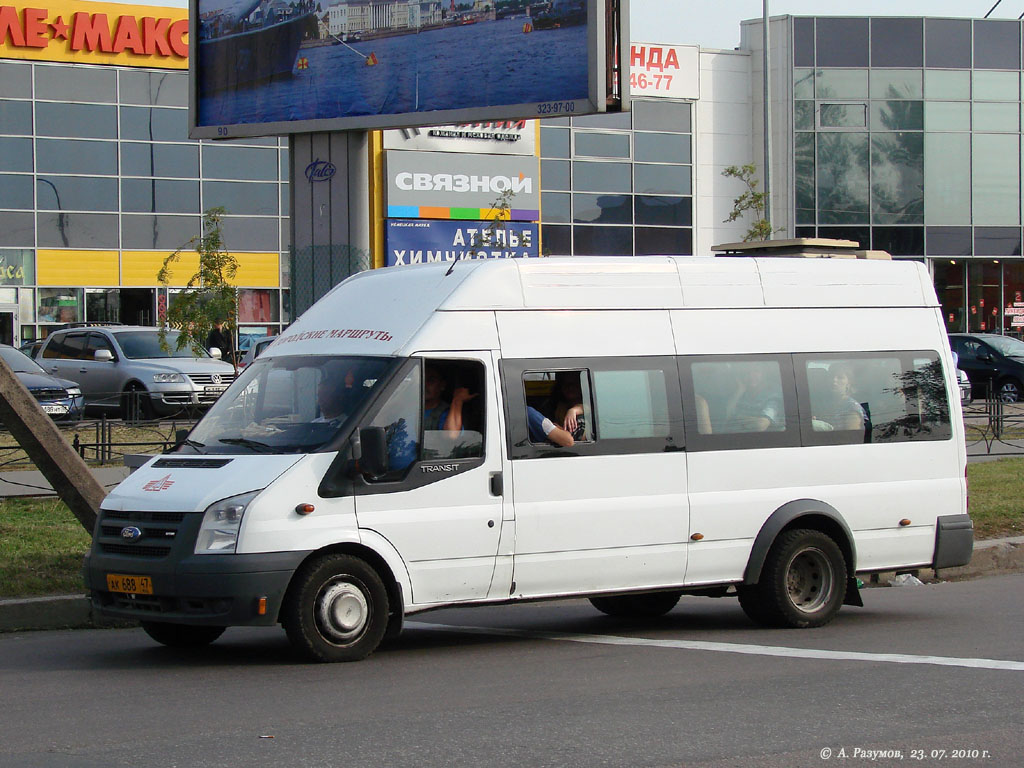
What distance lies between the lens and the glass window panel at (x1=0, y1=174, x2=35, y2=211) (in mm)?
39125

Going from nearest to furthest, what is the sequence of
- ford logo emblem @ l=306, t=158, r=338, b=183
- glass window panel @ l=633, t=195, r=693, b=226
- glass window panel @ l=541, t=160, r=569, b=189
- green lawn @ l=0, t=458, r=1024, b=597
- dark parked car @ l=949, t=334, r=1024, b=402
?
green lawn @ l=0, t=458, r=1024, b=597
ford logo emblem @ l=306, t=158, r=338, b=183
dark parked car @ l=949, t=334, r=1024, b=402
glass window panel @ l=541, t=160, r=569, b=189
glass window panel @ l=633, t=195, r=693, b=226

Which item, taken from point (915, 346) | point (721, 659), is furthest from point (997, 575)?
point (721, 659)

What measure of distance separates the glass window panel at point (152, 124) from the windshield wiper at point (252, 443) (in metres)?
33.1

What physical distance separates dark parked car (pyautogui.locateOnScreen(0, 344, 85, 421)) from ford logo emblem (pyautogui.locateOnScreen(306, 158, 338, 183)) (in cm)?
833

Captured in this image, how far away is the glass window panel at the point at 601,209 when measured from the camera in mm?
45375

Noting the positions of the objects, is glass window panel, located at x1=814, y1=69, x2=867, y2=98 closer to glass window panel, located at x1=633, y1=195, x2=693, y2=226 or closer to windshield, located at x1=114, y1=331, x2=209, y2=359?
glass window panel, located at x1=633, y1=195, x2=693, y2=226

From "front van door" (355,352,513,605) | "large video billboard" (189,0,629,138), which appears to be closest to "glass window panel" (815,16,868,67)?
"large video billboard" (189,0,629,138)

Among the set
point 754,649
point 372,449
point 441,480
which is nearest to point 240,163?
point 441,480

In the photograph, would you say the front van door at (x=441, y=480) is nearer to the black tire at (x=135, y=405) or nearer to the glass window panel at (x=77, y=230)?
the black tire at (x=135, y=405)

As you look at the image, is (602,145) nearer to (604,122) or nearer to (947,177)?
(604,122)

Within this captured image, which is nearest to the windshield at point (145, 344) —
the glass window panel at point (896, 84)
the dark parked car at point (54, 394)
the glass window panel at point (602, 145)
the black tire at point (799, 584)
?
the dark parked car at point (54, 394)

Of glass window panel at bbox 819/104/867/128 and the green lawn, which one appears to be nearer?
the green lawn

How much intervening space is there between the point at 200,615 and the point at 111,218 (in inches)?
1343

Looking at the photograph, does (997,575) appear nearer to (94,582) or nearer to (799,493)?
(799,493)
